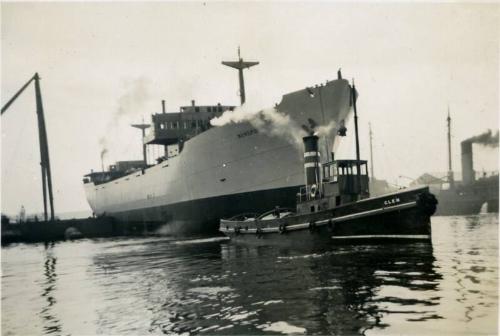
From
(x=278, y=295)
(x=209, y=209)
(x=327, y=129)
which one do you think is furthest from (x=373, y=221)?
(x=209, y=209)

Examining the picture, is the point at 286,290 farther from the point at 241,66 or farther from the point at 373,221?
the point at 241,66

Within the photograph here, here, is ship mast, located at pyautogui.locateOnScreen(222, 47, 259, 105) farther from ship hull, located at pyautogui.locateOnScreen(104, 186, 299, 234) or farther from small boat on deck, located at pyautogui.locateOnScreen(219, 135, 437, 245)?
small boat on deck, located at pyautogui.locateOnScreen(219, 135, 437, 245)

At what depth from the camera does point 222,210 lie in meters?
29.5

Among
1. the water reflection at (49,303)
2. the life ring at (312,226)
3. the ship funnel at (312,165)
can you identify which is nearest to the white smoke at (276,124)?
the ship funnel at (312,165)

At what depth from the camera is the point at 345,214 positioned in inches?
668

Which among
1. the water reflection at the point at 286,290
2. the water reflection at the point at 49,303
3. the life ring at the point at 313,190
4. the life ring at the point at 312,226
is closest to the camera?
the water reflection at the point at 286,290

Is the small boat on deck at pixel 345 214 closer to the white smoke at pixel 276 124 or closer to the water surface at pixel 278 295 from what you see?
the water surface at pixel 278 295

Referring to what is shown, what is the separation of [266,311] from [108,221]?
1592 inches

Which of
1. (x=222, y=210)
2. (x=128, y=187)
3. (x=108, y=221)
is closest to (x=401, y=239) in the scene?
(x=222, y=210)

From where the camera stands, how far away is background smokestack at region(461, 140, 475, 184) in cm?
4341

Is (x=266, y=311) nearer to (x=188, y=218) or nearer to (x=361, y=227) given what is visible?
(x=361, y=227)

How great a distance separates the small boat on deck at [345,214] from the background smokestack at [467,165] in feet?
95.8

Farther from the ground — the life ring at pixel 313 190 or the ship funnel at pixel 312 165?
the ship funnel at pixel 312 165

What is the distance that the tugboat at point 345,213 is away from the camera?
52.7 ft
